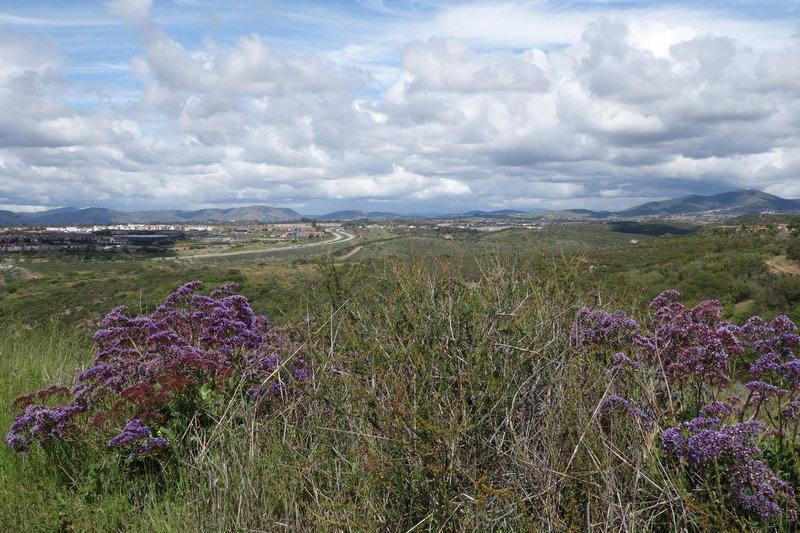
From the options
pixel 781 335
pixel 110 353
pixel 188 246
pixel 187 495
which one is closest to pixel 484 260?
pixel 781 335

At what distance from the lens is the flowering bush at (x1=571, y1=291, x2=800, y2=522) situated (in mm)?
2293

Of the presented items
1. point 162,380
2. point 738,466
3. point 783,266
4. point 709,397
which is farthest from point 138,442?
point 783,266

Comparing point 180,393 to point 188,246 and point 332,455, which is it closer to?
point 332,455

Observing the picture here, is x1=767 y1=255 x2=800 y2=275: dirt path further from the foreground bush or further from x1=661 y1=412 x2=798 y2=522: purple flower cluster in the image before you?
x1=661 y1=412 x2=798 y2=522: purple flower cluster

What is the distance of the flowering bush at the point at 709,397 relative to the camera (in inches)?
90.3

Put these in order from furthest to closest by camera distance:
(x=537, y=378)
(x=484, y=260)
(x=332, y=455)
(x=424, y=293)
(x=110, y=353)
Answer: (x=484, y=260)
(x=110, y=353)
(x=424, y=293)
(x=332, y=455)
(x=537, y=378)

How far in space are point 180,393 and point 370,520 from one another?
6.67ft

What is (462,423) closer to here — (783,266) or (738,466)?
(738,466)

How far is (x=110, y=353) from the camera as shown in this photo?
454 cm

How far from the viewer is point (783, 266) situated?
21.5 m

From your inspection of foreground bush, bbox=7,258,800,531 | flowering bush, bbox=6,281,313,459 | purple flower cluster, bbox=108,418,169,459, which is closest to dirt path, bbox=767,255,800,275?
foreground bush, bbox=7,258,800,531

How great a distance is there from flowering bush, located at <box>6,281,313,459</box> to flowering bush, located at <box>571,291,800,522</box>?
7.51 ft

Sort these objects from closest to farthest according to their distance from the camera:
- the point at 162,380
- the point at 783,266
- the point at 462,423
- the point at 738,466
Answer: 1. the point at 738,466
2. the point at 462,423
3. the point at 162,380
4. the point at 783,266

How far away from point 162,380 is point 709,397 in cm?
414
